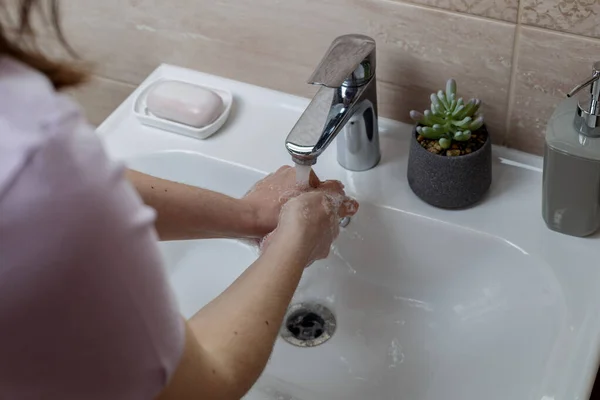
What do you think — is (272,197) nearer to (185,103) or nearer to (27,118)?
(185,103)

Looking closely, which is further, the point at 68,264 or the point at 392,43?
the point at 392,43

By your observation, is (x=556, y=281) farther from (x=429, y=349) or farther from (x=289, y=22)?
(x=289, y=22)

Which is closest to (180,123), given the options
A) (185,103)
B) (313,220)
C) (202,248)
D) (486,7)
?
(185,103)

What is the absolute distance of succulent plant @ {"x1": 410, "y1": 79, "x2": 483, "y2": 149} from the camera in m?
0.71

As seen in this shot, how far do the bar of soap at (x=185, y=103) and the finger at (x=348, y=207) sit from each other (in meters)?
0.20

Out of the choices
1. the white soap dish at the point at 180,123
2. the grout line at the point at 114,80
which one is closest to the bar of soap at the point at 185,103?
the white soap dish at the point at 180,123

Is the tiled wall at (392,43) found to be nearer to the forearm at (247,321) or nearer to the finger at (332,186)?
the finger at (332,186)

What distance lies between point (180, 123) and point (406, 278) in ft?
1.01

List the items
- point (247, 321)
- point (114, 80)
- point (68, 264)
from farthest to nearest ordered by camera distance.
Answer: point (114, 80) → point (247, 321) → point (68, 264)

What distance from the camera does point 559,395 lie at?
1.95 ft

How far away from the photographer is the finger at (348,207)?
747mm

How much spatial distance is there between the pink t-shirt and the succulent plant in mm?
380

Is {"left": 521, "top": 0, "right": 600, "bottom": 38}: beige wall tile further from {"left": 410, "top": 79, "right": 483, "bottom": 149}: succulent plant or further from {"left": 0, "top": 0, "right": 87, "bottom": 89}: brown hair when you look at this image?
{"left": 0, "top": 0, "right": 87, "bottom": 89}: brown hair

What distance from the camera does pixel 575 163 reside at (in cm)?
65
